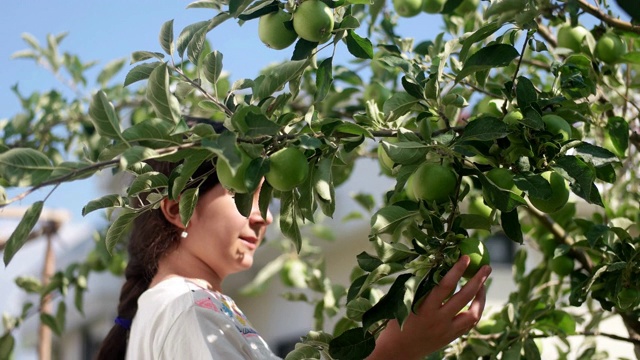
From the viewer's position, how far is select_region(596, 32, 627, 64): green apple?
158 cm

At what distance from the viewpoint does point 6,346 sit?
243cm

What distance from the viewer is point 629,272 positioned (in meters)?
1.48

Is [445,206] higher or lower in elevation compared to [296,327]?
higher

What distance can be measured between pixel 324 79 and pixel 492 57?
226 millimetres

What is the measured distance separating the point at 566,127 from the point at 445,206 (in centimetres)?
20

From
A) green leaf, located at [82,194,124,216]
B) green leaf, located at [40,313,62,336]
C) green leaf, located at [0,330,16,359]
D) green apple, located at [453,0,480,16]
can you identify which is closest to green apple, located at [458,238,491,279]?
green leaf, located at [82,194,124,216]

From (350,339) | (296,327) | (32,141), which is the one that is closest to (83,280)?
(32,141)

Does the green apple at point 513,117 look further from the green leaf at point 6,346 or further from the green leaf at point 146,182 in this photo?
the green leaf at point 6,346

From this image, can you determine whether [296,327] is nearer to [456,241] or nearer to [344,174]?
[344,174]

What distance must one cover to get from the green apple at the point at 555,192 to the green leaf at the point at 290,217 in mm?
313

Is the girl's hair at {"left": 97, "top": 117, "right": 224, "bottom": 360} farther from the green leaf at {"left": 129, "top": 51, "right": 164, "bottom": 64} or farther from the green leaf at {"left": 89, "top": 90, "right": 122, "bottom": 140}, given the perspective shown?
the green leaf at {"left": 89, "top": 90, "right": 122, "bottom": 140}

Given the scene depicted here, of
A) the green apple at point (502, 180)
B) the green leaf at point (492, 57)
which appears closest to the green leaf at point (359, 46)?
the green leaf at point (492, 57)

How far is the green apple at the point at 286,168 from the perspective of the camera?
41.8 inches

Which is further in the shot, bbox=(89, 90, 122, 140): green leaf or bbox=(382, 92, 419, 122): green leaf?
bbox=(382, 92, 419, 122): green leaf
